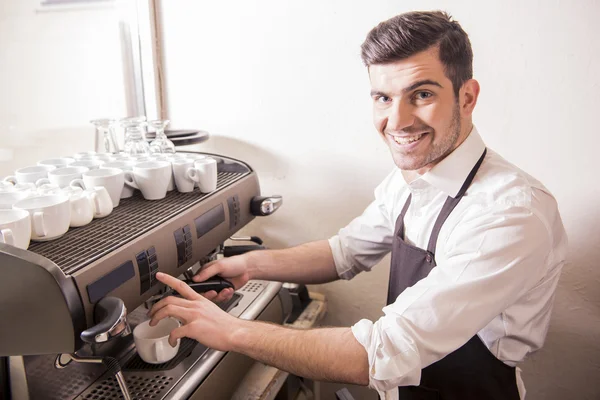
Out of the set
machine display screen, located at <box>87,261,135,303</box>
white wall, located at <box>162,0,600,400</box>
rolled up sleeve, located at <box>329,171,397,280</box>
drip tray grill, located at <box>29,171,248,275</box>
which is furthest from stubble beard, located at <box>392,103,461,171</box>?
machine display screen, located at <box>87,261,135,303</box>

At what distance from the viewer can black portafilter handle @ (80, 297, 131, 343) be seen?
621mm

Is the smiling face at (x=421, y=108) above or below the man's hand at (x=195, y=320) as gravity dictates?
above

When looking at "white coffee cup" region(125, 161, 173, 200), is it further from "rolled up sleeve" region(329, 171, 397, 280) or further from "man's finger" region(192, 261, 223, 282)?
"rolled up sleeve" region(329, 171, 397, 280)

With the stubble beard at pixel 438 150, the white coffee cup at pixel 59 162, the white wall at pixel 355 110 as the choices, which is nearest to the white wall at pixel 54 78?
the white wall at pixel 355 110

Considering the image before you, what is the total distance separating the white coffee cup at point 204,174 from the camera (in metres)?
1.03

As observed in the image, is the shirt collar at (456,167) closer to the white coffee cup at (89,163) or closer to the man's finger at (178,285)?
the man's finger at (178,285)

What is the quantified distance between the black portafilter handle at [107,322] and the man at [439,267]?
0.16m

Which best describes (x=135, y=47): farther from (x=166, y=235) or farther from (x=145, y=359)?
(x=145, y=359)

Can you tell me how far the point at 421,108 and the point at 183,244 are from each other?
21.4 inches

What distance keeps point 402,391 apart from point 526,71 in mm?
848

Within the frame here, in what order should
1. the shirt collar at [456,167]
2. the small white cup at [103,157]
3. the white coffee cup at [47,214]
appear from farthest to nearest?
the small white cup at [103,157] → the shirt collar at [456,167] → the white coffee cup at [47,214]

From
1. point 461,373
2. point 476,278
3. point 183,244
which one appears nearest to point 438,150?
point 476,278

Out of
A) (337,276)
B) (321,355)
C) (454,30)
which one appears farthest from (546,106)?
(321,355)

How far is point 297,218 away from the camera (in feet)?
4.97
